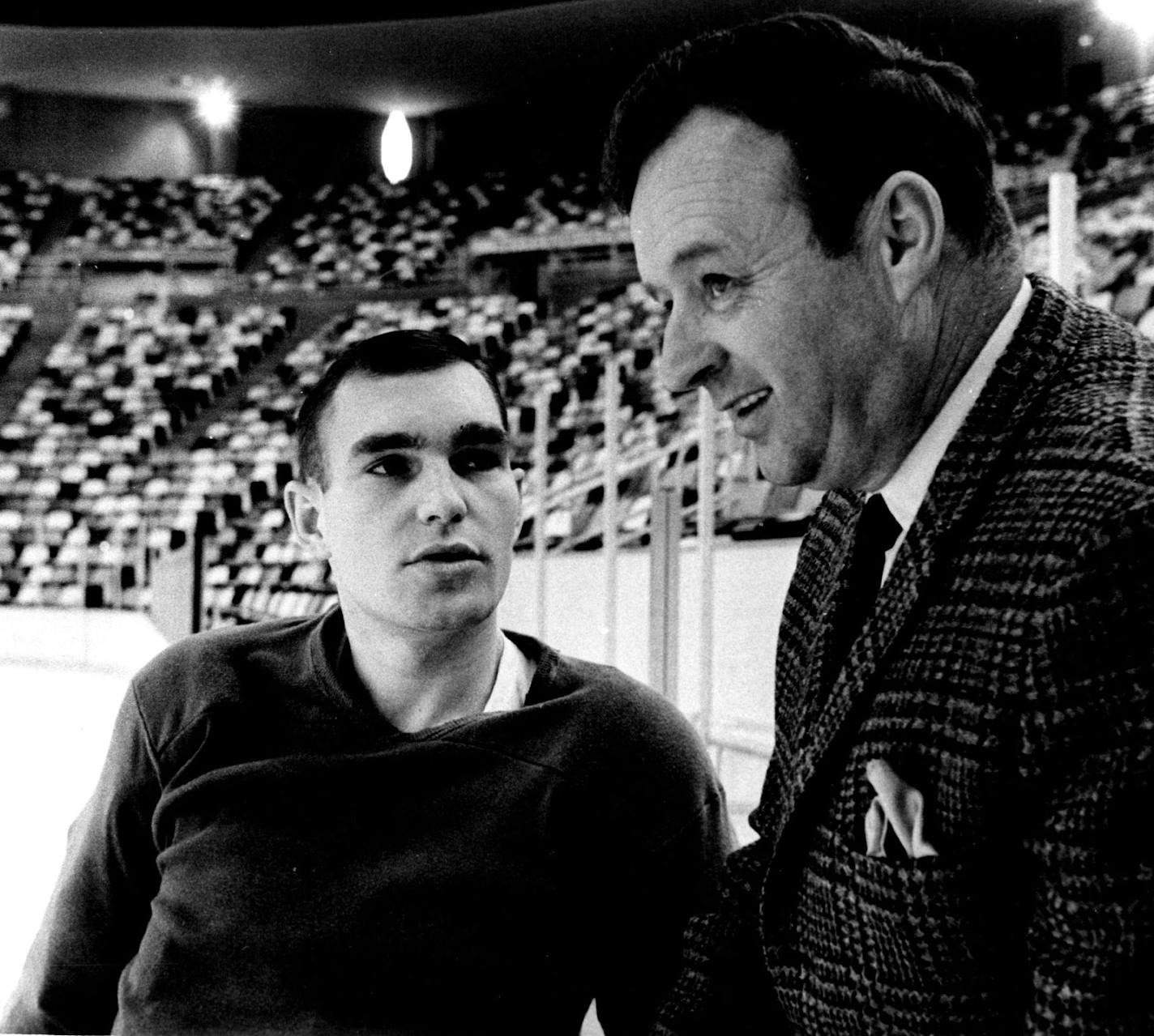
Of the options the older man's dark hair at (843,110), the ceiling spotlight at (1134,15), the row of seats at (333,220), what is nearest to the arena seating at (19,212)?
the row of seats at (333,220)

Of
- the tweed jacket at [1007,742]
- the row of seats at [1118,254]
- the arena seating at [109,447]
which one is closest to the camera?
the tweed jacket at [1007,742]

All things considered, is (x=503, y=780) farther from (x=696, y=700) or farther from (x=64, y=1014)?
(x=696, y=700)

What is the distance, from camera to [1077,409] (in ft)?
Result: 1.75

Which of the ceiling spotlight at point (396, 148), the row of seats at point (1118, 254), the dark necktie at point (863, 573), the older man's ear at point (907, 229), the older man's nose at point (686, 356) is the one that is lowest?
the dark necktie at point (863, 573)

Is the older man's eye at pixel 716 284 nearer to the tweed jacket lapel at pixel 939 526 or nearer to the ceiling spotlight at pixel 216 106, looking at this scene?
the tweed jacket lapel at pixel 939 526

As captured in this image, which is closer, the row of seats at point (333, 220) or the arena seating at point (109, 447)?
the arena seating at point (109, 447)

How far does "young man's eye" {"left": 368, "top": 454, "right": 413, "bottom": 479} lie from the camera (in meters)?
0.96

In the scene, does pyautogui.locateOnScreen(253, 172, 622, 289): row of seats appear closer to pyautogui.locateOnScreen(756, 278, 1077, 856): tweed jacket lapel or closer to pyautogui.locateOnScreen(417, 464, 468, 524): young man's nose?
pyautogui.locateOnScreen(417, 464, 468, 524): young man's nose

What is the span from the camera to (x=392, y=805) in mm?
859

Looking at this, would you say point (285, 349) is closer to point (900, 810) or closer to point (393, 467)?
point (393, 467)

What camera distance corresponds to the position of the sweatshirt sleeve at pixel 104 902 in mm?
929

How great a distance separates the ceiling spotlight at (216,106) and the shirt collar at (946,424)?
35.6 feet

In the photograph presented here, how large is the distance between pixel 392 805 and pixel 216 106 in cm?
1086

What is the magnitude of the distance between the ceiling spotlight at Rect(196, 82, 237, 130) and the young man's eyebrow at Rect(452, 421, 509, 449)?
10.5 m
